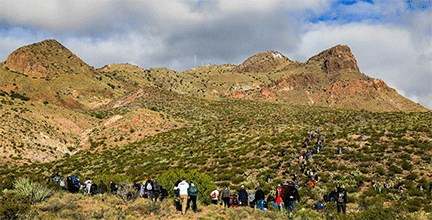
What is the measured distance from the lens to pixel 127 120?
51.2 meters

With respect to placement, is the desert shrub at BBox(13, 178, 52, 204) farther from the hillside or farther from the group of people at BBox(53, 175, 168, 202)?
the group of people at BBox(53, 175, 168, 202)

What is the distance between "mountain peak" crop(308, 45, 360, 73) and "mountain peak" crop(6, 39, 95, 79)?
122783 millimetres

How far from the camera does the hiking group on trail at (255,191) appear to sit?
12070 mm

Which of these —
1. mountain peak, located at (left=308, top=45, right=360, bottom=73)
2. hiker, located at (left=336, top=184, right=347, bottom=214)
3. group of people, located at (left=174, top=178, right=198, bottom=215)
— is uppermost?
mountain peak, located at (left=308, top=45, right=360, bottom=73)

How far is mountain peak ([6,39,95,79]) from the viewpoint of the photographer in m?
92.8

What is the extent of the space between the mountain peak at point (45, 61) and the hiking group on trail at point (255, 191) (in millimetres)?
93701

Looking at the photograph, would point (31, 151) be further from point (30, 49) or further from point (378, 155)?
point (30, 49)

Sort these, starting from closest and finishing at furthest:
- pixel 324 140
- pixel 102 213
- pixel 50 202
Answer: pixel 102 213 → pixel 50 202 → pixel 324 140

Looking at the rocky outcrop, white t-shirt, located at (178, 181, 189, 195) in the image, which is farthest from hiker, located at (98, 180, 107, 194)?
the rocky outcrop

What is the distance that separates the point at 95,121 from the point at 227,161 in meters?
43.7

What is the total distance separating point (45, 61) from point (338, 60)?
469 feet

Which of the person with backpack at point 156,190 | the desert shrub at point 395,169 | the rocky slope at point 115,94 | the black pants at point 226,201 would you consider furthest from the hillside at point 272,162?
the rocky slope at point 115,94

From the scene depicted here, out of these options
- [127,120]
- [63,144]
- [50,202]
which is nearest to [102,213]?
[50,202]

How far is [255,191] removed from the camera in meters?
16.9
